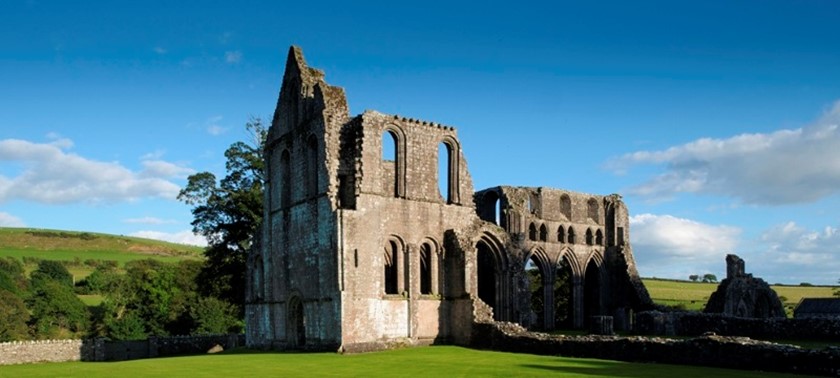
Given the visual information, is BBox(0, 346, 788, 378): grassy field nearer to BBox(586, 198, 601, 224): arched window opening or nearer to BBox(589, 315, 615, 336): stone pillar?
BBox(589, 315, 615, 336): stone pillar

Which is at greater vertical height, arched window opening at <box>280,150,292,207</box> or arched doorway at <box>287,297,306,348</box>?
arched window opening at <box>280,150,292,207</box>

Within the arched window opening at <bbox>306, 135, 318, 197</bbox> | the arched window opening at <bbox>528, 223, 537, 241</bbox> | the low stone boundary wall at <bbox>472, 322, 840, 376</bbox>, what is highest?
the arched window opening at <bbox>306, 135, 318, 197</bbox>

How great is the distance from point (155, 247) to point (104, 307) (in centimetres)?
5430

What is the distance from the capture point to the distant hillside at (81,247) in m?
105

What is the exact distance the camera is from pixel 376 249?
31125 millimetres

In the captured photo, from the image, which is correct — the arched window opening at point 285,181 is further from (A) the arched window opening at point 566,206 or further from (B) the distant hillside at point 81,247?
(B) the distant hillside at point 81,247

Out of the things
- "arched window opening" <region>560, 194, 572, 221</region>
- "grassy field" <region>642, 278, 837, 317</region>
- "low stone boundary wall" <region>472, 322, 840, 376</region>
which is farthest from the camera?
"grassy field" <region>642, 278, 837, 317</region>

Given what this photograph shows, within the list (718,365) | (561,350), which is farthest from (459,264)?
(718,365)

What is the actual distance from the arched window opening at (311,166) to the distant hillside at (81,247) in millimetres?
72453

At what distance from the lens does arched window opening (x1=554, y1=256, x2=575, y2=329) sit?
45.4 m

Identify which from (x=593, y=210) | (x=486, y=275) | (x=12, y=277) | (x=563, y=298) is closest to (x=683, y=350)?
(x=486, y=275)

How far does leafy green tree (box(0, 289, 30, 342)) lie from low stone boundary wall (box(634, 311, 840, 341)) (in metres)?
43.6

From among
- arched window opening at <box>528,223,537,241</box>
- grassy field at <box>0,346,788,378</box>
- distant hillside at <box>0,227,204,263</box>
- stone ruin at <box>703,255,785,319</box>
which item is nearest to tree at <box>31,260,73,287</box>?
distant hillside at <box>0,227,204,263</box>

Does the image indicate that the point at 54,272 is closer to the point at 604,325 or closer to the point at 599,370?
the point at 604,325
